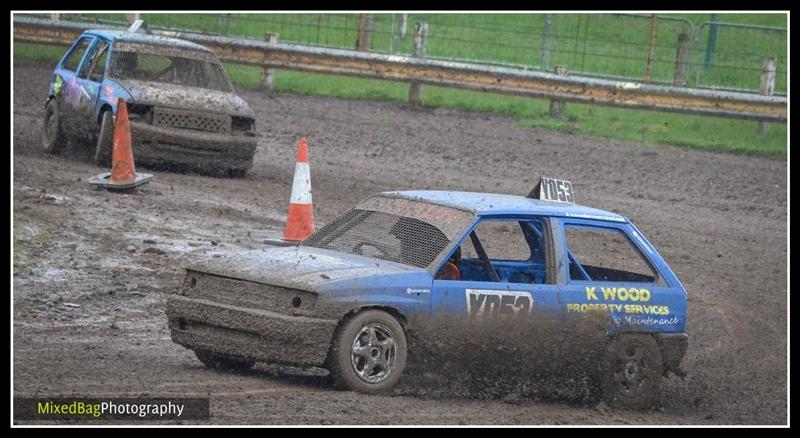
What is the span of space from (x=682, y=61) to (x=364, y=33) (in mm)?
5363

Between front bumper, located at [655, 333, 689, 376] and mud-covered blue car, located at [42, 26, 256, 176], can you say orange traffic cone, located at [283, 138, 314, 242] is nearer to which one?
mud-covered blue car, located at [42, 26, 256, 176]

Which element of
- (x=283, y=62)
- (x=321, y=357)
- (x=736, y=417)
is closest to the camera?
(x=321, y=357)

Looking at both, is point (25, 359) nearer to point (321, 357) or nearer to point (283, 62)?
point (321, 357)

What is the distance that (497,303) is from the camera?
26.4 ft

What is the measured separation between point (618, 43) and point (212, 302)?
17682 mm

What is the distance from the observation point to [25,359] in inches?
307

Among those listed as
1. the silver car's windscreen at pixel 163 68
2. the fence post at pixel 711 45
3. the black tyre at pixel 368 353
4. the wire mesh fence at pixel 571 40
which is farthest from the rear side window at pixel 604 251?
the fence post at pixel 711 45

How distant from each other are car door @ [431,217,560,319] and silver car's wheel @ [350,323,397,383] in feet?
1.17

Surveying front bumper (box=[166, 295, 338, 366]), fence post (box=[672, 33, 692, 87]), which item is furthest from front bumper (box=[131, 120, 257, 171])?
fence post (box=[672, 33, 692, 87])

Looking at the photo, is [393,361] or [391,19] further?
[391,19]

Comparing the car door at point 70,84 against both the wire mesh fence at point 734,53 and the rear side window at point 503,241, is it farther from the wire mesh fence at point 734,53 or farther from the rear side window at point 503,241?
the wire mesh fence at point 734,53

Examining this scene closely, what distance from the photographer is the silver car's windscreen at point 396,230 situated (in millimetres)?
8141
